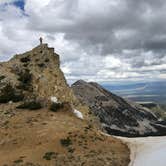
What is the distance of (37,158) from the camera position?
1315 inches

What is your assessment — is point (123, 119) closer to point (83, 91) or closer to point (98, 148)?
point (83, 91)

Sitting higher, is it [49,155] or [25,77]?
[25,77]

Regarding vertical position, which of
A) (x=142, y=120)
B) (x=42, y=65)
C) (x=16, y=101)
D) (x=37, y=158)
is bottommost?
(x=142, y=120)

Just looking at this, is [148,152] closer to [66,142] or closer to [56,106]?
[66,142]

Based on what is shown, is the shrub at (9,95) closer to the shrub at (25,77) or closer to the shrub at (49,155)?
the shrub at (25,77)

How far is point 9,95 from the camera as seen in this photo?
4944 cm

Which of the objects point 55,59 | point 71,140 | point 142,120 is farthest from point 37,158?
point 142,120

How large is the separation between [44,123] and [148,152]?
1084 centimetres

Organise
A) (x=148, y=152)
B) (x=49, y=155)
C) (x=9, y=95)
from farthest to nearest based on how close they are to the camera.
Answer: (x=9, y=95) < (x=148, y=152) < (x=49, y=155)

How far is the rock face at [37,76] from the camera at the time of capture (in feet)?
170

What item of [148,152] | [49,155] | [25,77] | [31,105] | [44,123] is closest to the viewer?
[49,155]

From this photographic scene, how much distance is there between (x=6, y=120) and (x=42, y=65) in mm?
16123

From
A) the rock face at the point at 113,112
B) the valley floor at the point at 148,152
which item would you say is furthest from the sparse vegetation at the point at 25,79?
the rock face at the point at 113,112

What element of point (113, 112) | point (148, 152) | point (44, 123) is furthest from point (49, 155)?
point (113, 112)
